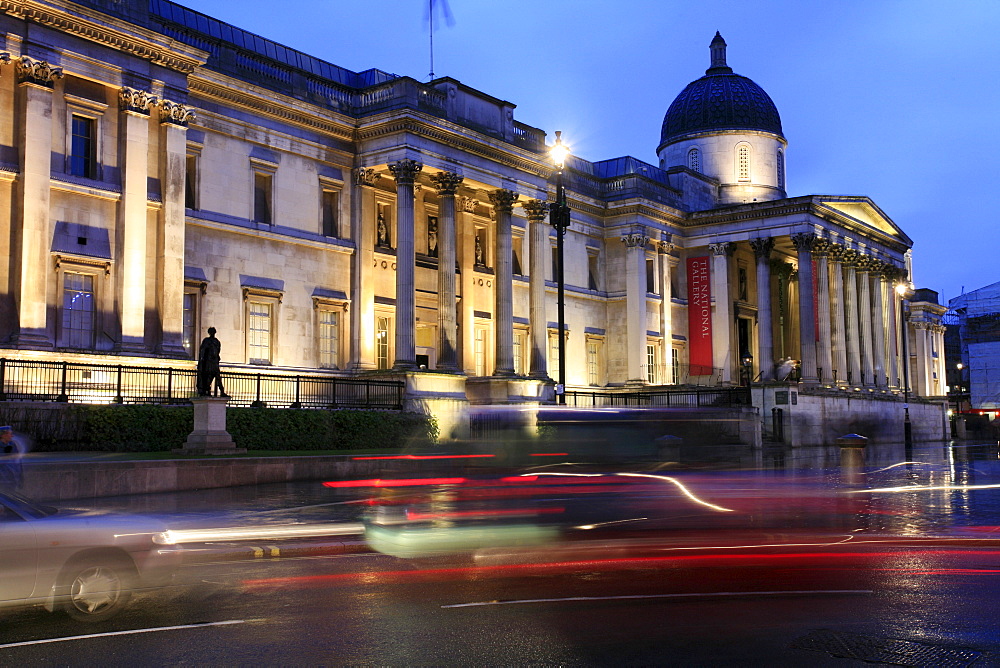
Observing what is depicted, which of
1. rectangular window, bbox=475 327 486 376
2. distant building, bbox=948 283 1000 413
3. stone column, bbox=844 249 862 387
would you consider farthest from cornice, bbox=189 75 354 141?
distant building, bbox=948 283 1000 413

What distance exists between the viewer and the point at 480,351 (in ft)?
149

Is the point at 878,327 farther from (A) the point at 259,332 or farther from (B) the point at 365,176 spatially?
(A) the point at 259,332

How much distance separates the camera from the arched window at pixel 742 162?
211 feet

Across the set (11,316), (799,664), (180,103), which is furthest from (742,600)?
(180,103)

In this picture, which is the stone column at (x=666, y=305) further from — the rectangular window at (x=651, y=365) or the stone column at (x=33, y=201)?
the stone column at (x=33, y=201)

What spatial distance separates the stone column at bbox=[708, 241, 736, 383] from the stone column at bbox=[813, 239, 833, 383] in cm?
477

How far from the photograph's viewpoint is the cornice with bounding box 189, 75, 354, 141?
34.3m

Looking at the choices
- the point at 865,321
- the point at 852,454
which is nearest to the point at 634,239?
the point at 865,321

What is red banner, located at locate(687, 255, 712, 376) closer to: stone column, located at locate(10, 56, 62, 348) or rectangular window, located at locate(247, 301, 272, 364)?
rectangular window, located at locate(247, 301, 272, 364)

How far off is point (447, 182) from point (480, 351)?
348 inches

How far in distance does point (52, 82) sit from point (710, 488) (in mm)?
21844

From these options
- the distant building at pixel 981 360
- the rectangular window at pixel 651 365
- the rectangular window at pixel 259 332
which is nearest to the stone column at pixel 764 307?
the rectangular window at pixel 651 365

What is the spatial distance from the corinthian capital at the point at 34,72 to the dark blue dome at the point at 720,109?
45144mm

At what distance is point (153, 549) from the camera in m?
9.73
